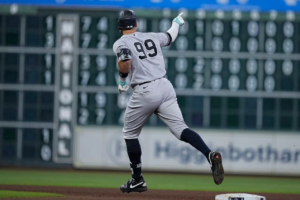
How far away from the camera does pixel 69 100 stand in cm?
1259

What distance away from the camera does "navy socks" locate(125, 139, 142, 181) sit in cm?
644

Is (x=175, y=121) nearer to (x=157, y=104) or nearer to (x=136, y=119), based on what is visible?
(x=157, y=104)

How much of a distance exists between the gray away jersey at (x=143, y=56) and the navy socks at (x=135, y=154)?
617 mm

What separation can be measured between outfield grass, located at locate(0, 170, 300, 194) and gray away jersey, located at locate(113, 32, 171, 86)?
11.0ft

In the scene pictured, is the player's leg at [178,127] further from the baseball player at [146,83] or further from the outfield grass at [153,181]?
the outfield grass at [153,181]

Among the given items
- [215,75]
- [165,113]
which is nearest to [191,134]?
[165,113]

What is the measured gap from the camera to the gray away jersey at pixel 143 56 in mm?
6176

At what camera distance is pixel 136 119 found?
20.7 feet

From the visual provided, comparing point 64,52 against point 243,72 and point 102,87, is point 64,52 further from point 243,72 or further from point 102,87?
point 243,72

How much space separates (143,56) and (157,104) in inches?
19.0

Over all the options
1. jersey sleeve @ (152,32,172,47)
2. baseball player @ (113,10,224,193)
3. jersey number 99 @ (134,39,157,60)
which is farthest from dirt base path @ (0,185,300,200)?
jersey sleeve @ (152,32,172,47)

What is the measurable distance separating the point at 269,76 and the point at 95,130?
11.6ft

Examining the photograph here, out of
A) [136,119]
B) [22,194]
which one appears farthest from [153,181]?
[136,119]

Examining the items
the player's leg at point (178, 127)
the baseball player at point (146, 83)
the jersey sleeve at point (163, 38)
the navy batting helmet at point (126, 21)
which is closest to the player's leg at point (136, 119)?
the baseball player at point (146, 83)
